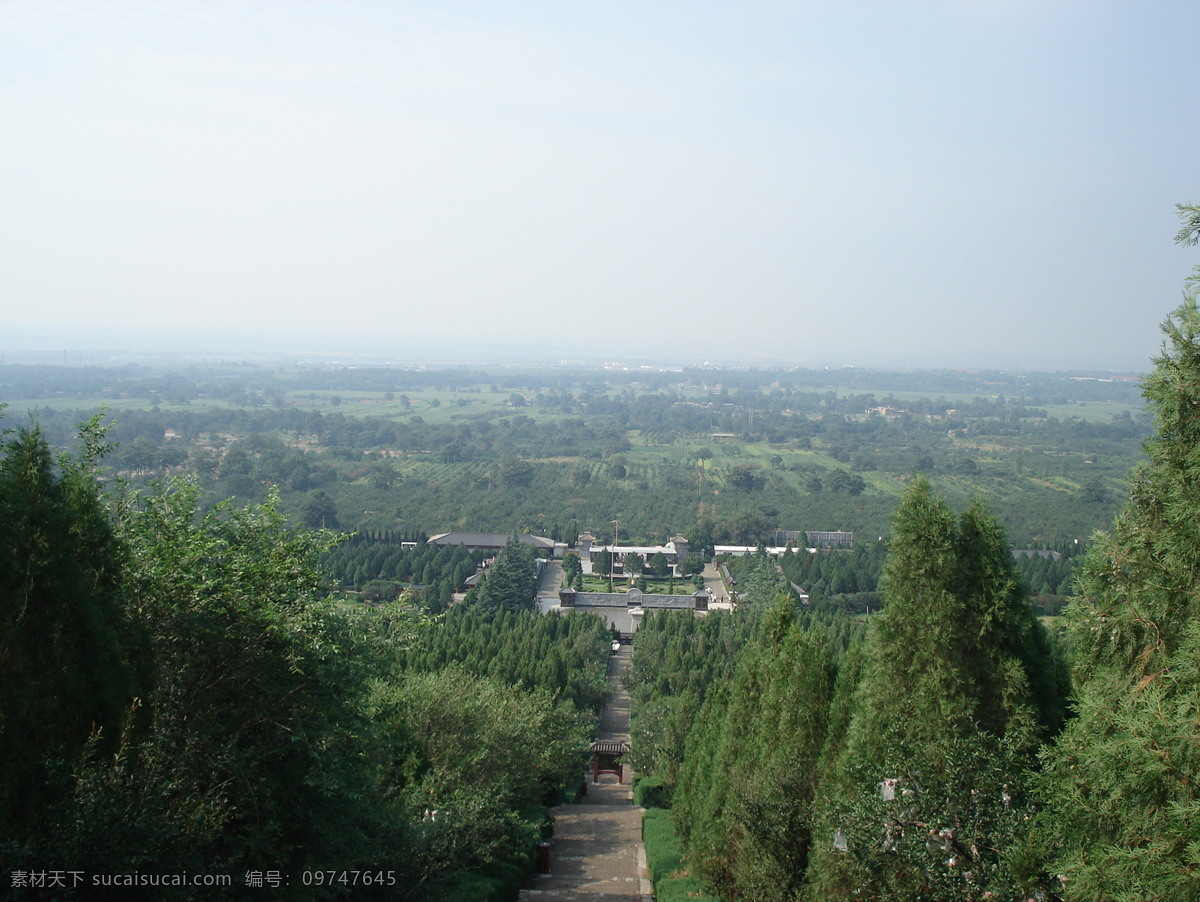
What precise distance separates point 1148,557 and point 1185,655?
698 mm

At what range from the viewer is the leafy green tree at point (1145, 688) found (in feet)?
13.7

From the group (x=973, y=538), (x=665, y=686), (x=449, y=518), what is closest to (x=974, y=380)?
(x=449, y=518)

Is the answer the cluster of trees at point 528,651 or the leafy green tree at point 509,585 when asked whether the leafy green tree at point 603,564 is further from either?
the cluster of trees at point 528,651

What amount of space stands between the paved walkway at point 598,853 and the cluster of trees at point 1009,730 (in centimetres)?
403

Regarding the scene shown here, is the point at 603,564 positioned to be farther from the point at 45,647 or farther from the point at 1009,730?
the point at 45,647

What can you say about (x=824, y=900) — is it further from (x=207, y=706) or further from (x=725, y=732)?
(x=207, y=706)

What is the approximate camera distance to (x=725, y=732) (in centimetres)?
1027

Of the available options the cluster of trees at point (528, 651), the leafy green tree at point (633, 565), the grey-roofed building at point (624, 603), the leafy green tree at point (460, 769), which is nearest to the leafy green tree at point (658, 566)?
the leafy green tree at point (633, 565)

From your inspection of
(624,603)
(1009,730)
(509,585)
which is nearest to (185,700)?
(1009,730)

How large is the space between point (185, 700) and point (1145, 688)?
5775 millimetres

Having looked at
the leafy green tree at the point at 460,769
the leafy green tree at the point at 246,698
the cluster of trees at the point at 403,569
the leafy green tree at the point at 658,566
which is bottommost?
the leafy green tree at the point at 658,566

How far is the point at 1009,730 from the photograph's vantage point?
580cm

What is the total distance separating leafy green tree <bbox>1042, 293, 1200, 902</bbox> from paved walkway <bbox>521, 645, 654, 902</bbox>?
7.39 meters

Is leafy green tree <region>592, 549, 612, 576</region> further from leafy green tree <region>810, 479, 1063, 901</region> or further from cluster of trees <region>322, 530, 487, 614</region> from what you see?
leafy green tree <region>810, 479, 1063, 901</region>
